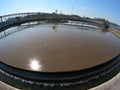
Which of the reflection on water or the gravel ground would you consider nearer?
the gravel ground

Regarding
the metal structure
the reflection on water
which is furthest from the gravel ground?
the reflection on water

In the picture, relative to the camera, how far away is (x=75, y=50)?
60.0 feet

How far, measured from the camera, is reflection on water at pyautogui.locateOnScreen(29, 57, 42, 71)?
13.3 meters

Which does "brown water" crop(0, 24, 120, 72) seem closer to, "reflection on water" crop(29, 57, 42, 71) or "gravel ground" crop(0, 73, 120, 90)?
"reflection on water" crop(29, 57, 42, 71)

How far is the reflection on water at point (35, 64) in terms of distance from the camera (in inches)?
523

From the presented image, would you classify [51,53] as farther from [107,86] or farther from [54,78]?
[107,86]

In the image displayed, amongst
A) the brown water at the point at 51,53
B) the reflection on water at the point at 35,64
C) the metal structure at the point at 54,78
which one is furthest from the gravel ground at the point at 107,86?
the reflection on water at the point at 35,64

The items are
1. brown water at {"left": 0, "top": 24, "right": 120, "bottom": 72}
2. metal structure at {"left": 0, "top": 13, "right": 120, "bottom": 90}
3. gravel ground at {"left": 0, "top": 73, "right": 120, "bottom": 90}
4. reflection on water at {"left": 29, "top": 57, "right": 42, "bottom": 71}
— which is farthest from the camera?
brown water at {"left": 0, "top": 24, "right": 120, "bottom": 72}

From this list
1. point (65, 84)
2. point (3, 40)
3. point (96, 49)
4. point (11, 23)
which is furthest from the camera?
point (11, 23)

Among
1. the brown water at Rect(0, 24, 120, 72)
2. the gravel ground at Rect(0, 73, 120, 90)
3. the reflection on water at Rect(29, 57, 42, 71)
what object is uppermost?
the gravel ground at Rect(0, 73, 120, 90)

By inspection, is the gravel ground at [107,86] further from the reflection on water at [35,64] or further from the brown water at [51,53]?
the reflection on water at [35,64]

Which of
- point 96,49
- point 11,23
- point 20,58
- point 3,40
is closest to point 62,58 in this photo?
point 20,58

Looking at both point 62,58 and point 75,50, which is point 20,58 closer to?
point 62,58

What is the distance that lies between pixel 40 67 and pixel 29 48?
17.0 feet
